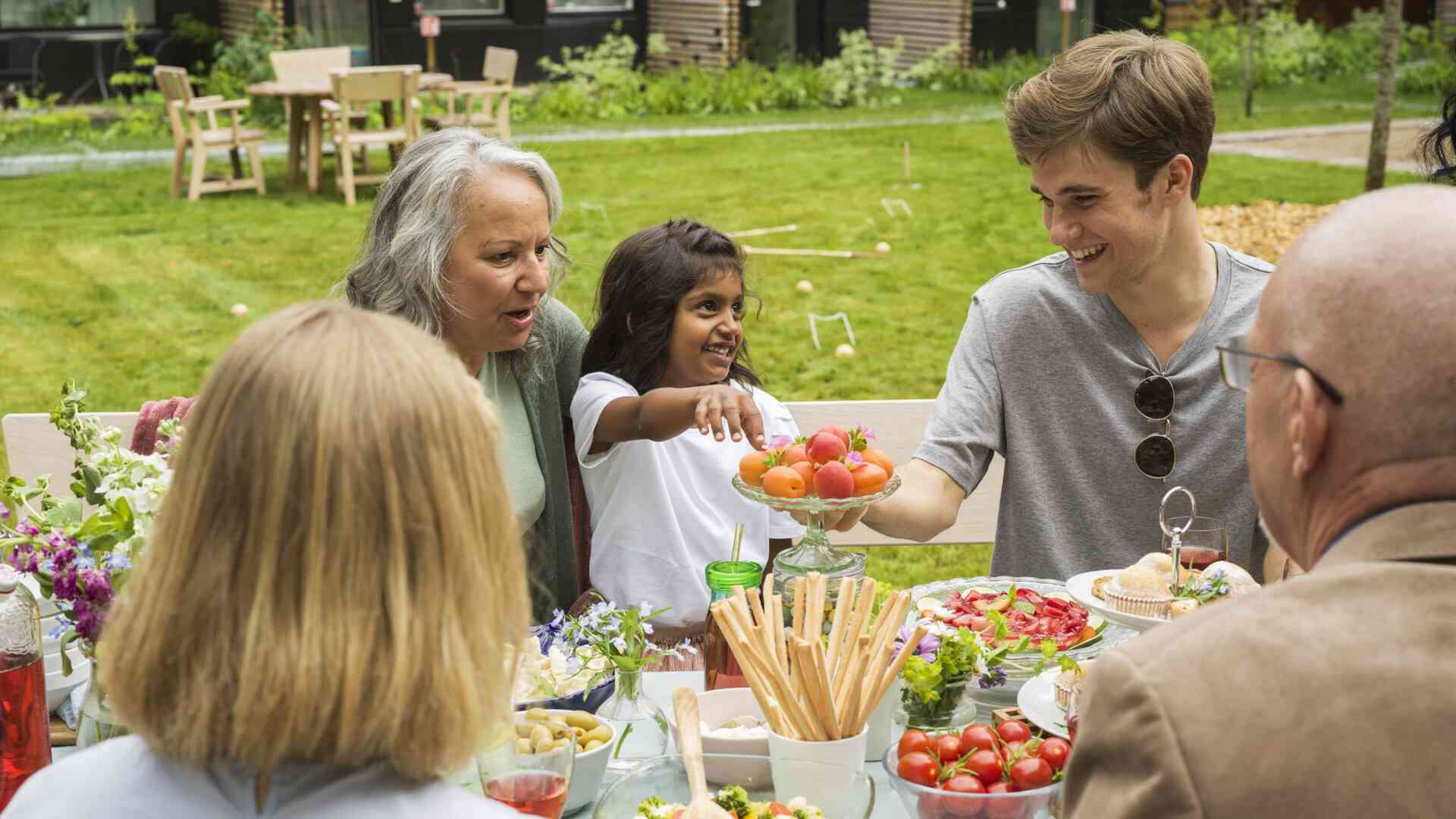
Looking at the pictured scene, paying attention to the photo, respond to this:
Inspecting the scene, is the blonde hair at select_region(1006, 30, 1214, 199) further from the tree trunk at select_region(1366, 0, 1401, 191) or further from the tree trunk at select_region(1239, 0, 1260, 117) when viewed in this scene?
the tree trunk at select_region(1239, 0, 1260, 117)

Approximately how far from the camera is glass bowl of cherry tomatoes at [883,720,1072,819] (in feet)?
5.92

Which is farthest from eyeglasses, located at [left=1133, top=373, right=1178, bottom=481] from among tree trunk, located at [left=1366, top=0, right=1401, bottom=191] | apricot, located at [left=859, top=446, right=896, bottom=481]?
tree trunk, located at [left=1366, top=0, right=1401, bottom=191]

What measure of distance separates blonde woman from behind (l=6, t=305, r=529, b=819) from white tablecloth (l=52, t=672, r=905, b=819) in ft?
2.38

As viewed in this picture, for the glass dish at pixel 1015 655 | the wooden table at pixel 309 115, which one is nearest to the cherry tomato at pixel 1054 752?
the glass dish at pixel 1015 655

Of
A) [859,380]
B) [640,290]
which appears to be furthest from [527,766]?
[859,380]

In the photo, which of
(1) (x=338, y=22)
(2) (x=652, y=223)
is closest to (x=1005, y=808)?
(2) (x=652, y=223)

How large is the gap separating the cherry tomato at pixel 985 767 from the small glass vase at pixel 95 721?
45.5 inches

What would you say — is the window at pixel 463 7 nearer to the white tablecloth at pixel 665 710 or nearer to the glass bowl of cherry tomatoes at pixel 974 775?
the white tablecloth at pixel 665 710

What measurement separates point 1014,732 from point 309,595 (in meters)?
1.11

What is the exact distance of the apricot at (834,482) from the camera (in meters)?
2.35

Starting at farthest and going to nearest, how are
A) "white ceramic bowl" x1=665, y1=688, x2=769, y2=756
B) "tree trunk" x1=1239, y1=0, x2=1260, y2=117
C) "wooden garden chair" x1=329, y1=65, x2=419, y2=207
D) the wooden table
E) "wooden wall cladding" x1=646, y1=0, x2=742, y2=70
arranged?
"wooden wall cladding" x1=646, y1=0, x2=742, y2=70, "tree trunk" x1=1239, y1=0, x2=1260, y2=117, the wooden table, "wooden garden chair" x1=329, y1=65, x2=419, y2=207, "white ceramic bowl" x1=665, y1=688, x2=769, y2=756

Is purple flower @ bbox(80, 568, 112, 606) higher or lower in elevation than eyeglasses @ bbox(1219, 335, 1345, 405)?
lower

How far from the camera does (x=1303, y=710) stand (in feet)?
3.95

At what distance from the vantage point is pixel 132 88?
49.4ft
